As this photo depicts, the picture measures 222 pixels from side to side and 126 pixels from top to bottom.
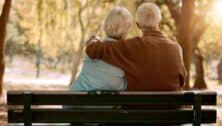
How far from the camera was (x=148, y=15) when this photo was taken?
243 inches

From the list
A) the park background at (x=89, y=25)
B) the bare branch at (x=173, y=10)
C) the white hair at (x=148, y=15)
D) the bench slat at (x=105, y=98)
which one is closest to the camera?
the bench slat at (x=105, y=98)

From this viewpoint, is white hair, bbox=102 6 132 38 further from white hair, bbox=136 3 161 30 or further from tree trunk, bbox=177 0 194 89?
tree trunk, bbox=177 0 194 89

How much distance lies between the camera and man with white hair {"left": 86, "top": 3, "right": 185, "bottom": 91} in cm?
596

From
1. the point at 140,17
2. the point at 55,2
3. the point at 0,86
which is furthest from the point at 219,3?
the point at 140,17

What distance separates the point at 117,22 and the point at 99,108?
855 millimetres

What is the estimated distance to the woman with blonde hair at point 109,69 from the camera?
19.8 feet

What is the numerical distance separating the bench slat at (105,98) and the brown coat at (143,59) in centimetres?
35

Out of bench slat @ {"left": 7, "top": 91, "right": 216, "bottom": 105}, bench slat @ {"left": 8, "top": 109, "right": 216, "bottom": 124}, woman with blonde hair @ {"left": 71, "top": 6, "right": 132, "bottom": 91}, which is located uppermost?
woman with blonde hair @ {"left": 71, "top": 6, "right": 132, "bottom": 91}

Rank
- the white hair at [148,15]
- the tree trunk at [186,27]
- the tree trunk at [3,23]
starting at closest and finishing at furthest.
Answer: the white hair at [148,15] → the tree trunk at [3,23] → the tree trunk at [186,27]

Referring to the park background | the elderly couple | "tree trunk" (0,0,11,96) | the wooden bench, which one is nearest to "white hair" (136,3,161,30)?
the elderly couple

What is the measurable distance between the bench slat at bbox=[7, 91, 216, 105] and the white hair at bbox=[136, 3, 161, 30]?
32.3 inches

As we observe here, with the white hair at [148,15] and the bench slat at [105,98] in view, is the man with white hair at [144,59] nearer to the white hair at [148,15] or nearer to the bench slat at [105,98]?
the white hair at [148,15]

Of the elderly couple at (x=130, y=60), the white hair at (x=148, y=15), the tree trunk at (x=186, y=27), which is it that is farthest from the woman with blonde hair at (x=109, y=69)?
the tree trunk at (x=186, y=27)

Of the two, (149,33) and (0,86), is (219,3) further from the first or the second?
(149,33)
